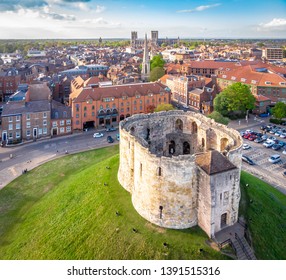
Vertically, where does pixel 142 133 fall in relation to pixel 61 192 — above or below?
above

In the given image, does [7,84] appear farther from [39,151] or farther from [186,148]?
[186,148]

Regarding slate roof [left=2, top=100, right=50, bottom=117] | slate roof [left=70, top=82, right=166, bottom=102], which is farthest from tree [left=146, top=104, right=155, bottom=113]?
slate roof [left=2, top=100, right=50, bottom=117]

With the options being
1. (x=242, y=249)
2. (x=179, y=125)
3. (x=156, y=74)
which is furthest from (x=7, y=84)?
(x=242, y=249)

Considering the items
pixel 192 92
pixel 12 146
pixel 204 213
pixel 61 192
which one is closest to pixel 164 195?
pixel 204 213

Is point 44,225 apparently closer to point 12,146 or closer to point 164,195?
point 164,195

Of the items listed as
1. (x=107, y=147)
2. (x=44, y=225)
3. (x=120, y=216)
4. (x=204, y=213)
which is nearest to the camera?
(x=204, y=213)

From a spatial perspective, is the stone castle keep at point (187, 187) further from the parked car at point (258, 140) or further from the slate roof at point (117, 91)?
the slate roof at point (117, 91)
